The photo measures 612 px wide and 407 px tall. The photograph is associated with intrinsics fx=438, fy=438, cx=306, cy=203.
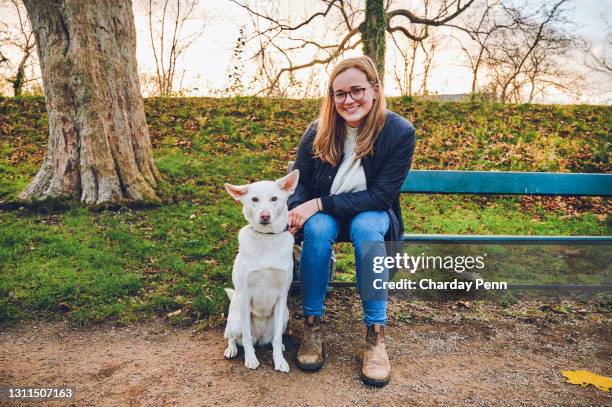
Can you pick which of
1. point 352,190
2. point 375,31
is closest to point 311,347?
point 352,190

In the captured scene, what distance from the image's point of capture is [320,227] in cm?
288

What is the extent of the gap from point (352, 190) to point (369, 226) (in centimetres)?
36

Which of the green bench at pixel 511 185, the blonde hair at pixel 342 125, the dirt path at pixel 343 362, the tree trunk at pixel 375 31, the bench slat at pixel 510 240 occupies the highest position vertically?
the tree trunk at pixel 375 31

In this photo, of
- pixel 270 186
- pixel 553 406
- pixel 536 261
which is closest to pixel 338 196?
Answer: pixel 270 186

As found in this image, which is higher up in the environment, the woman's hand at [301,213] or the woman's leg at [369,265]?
the woman's hand at [301,213]

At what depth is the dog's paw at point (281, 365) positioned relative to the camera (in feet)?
9.12

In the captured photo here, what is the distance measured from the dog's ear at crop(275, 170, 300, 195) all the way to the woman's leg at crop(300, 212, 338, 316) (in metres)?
0.24

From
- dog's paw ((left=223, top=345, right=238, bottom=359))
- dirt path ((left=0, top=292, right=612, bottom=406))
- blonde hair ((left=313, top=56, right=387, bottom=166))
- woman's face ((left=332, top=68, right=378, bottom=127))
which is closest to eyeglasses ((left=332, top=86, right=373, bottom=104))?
woman's face ((left=332, top=68, right=378, bottom=127))

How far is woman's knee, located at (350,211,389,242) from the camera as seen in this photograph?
283 cm

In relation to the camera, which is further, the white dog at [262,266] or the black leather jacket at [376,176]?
the black leather jacket at [376,176]

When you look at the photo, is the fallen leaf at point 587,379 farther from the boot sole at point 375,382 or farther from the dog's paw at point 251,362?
the dog's paw at point 251,362

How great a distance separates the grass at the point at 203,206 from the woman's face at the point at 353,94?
6.23ft

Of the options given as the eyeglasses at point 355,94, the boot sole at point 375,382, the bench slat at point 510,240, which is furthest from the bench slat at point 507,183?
the boot sole at point 375,382

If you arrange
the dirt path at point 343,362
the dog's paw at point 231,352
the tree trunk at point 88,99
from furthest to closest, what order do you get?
the tree trunk at point 88,99 → the dog's paw at point 231,352 → the dirt path at point 343,362
